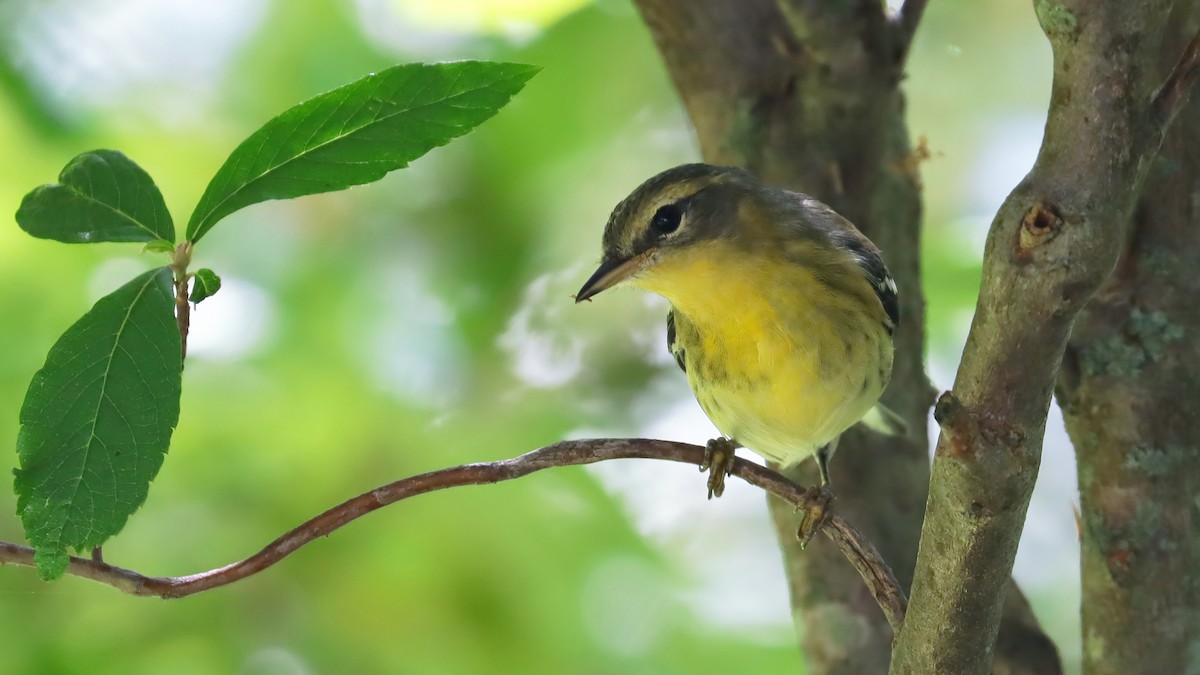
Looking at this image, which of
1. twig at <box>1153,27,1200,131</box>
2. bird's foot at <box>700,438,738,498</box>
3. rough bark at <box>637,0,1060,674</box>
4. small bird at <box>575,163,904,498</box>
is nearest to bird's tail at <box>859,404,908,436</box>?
rough bark at <box>637,0,1060,674</box>

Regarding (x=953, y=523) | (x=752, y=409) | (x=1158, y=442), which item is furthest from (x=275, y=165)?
(x=1158, y=442)

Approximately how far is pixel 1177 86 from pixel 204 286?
108cm

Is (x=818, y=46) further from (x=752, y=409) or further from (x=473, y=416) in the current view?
(x=473, y=416)

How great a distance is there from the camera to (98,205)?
1.19 m

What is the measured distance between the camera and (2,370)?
2773mm

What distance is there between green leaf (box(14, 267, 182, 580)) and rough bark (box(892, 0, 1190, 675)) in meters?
0.85

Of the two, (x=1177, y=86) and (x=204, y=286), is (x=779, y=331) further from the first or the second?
(x=204, y=286)

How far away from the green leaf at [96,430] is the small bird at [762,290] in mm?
1017

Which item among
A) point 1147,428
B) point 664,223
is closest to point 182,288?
point 664,223

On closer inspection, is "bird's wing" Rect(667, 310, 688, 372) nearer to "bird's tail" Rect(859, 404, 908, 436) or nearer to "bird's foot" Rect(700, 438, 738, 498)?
"bird's foot" Rect(700, 438, 738, 498)

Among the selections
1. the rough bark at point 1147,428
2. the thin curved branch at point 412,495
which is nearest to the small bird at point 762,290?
the rough bark at point 1147,428

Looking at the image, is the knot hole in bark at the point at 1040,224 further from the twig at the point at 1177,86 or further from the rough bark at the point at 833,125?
the rough bark at the point at 833,125

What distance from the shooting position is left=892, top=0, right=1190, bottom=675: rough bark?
113 cm

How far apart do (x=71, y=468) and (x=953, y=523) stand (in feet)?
3.25
